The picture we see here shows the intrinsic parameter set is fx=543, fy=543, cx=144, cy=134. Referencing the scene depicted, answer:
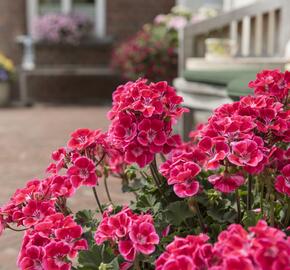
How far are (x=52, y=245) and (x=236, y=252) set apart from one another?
473 mm

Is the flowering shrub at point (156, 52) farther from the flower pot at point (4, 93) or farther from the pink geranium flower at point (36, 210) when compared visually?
the pink geranium flower at point (36, 210)

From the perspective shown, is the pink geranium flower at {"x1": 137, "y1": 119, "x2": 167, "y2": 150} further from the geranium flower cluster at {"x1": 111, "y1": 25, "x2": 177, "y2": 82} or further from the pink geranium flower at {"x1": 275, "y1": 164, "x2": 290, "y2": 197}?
the geranium flower cluster at {"x1": 111, "y1": 25, "x2": 177, "y2": 82}

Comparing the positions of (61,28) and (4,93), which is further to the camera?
(61,28)

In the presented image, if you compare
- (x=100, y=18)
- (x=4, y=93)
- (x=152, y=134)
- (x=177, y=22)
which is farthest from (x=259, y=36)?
(x=100, y=18)

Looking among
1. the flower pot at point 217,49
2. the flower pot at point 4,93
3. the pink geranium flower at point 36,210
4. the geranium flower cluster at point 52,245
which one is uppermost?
the flower pot at point 217,49

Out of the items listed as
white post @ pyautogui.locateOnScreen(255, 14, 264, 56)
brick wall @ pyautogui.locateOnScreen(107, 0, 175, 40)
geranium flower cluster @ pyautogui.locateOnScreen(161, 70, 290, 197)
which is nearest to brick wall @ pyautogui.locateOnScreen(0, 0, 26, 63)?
brick wall @ pyautogui.locateOnScreen(107, 0, 175, 40)

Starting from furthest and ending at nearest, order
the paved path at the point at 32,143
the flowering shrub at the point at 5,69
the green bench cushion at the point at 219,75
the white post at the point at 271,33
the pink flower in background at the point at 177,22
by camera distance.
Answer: the flowering shrub at the point at 5,69
the pink flower in background at the point at 177,22
the white post at the point at 271,33
the green bench cushion at the point at 219,75
the paved path at the point at 32,143

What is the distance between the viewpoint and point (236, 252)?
875mm

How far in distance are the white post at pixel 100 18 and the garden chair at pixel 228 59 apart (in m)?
5.38

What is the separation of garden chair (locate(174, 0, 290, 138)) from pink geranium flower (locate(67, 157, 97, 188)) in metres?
2.18

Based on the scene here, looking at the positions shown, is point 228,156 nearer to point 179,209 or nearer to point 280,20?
point 179,209

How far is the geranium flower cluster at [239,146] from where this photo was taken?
1186 mm

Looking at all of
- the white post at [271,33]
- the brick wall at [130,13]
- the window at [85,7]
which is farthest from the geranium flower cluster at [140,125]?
the window at [85,7]

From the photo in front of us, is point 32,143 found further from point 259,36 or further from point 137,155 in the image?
point 137,155
